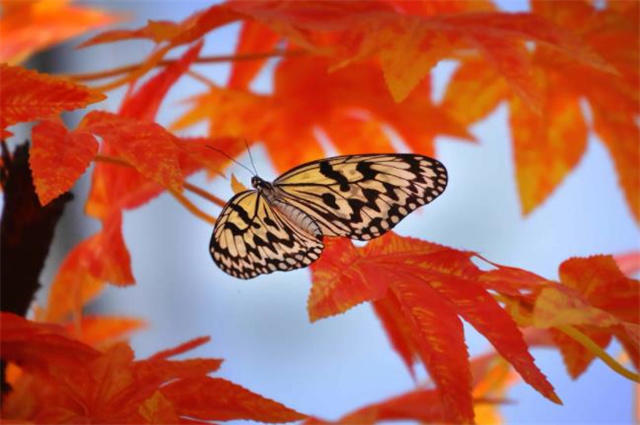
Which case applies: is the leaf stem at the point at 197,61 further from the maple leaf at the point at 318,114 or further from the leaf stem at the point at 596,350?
the leaf stem at the point at 596,350

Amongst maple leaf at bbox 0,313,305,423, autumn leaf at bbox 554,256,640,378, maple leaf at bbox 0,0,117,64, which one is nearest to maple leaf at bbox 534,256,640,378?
autumn leaf at bbox 554,256,640,378

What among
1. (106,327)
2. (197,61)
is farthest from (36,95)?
(106,327)

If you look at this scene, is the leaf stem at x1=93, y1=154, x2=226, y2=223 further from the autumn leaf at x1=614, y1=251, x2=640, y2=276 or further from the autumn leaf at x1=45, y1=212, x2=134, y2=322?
the autumn leaf at x1=614, y1=251, x2=640, y2=276

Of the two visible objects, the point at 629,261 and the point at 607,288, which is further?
the point at 629,261

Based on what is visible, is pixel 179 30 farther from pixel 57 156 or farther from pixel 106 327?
pixel 106 327

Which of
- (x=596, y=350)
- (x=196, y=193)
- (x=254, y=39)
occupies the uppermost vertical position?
(x=254, y=39)

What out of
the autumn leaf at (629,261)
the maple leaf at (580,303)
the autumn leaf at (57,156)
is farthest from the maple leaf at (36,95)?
the autumn leaf at (629,261)
